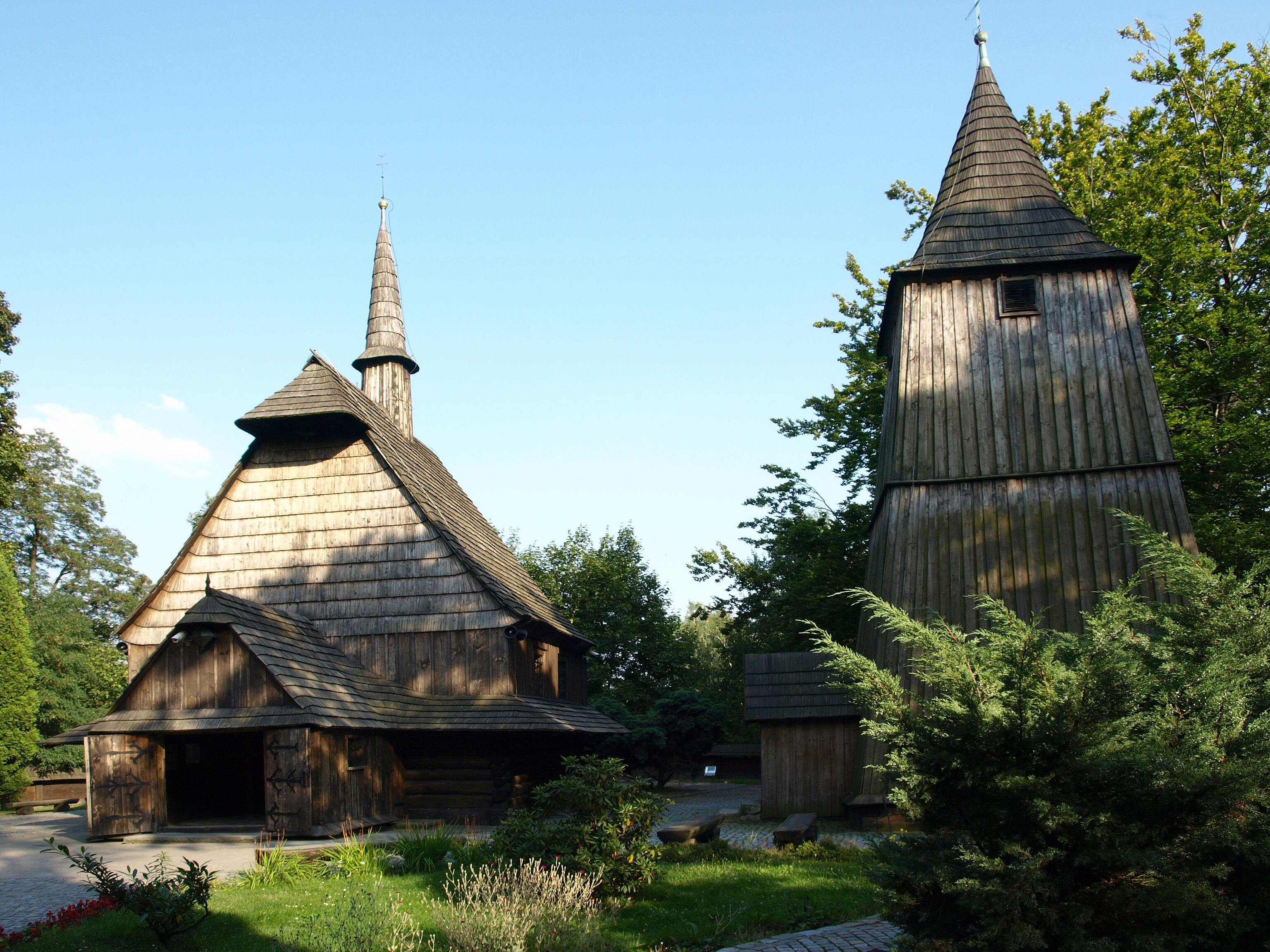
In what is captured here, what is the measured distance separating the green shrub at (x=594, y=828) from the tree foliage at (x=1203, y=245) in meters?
15.0

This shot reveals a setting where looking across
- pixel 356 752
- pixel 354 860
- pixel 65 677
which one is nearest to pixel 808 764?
pixel 356 752

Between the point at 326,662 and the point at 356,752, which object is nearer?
the point at 356,752

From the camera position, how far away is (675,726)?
33.6m

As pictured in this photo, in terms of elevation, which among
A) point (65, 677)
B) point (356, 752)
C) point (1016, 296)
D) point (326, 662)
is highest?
point (1016, 296)

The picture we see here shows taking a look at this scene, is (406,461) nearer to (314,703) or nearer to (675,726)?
(314,703)

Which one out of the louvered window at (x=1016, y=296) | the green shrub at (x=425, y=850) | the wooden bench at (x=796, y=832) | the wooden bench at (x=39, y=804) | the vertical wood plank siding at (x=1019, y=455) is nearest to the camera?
the green shrub at (x=425, y=850)

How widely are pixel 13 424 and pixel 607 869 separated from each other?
22.3 metres

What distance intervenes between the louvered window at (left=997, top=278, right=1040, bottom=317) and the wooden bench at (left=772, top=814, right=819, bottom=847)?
904 centimetres

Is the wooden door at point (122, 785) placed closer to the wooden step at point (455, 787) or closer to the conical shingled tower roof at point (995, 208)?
the wooden step at point (455, 787)

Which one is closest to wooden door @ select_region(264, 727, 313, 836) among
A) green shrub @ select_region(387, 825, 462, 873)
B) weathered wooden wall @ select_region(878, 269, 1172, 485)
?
green shrub @ select_region(387, 825, 462, 873)

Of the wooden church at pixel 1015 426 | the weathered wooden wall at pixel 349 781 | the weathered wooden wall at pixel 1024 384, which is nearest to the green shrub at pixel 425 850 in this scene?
the weathered wooden wall at pixel 349 781

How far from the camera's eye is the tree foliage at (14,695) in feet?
81.4

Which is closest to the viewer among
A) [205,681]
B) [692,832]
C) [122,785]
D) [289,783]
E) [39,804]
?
[692,832]

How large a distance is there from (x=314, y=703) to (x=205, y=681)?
6.35ft
